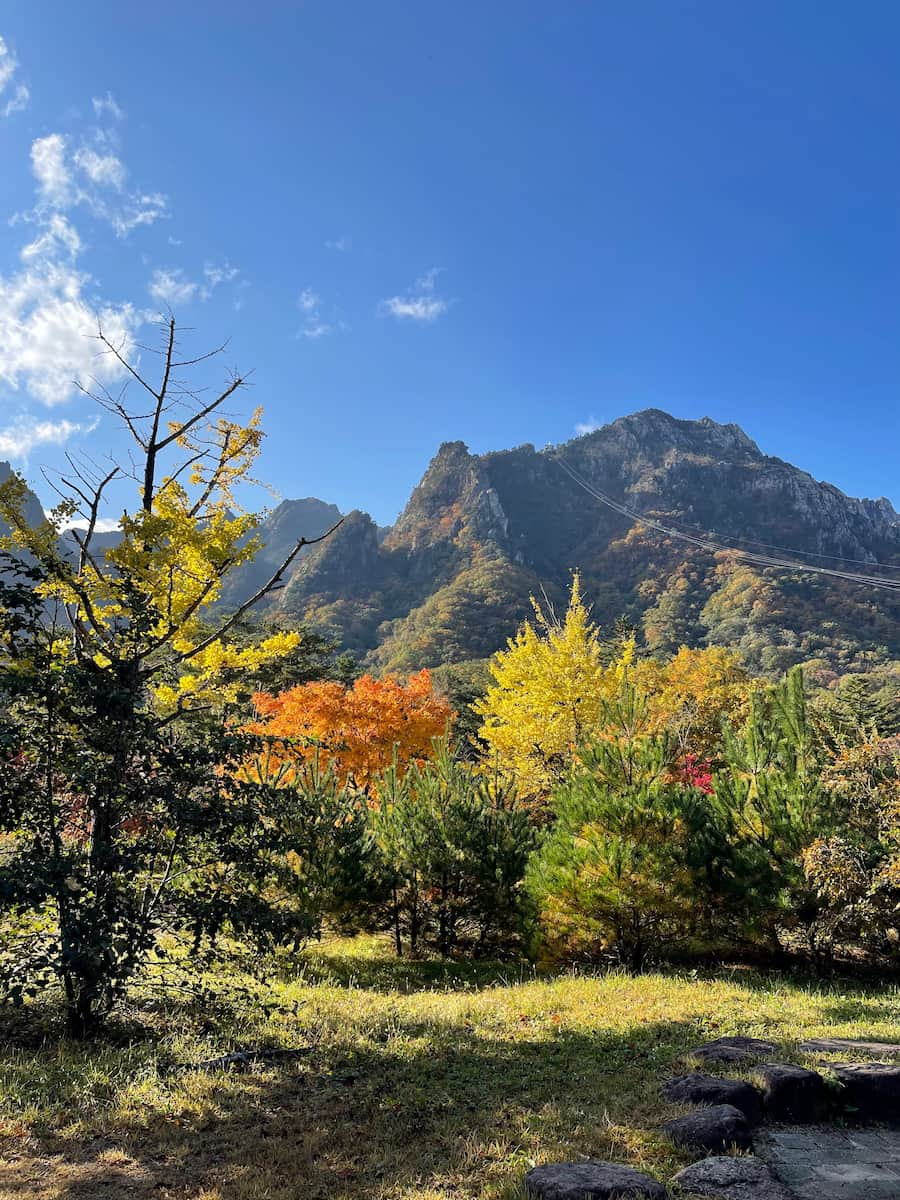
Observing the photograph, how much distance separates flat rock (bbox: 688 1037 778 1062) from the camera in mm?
5160

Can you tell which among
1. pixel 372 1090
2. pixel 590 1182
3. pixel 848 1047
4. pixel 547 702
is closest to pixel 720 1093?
pixel 590 1182

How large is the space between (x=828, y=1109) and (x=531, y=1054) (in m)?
2.36

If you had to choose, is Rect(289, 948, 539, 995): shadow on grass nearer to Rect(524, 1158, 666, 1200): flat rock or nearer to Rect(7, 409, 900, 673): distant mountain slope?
Rect(524, 1158, 666, 1200): flat rock

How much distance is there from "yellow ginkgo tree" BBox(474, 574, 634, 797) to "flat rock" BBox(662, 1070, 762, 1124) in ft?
36.1

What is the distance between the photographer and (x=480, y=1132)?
416 cm

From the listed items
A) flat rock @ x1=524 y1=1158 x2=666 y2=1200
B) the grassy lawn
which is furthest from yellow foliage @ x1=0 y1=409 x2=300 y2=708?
flat rock @ x1=524 y1=1158 x2=666 y2=1200

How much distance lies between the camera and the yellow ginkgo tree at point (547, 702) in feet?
53.1

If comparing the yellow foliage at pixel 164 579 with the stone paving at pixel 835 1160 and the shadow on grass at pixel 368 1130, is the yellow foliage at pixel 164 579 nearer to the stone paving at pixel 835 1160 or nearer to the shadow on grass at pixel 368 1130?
the shadow on grass at pixel 368 1130

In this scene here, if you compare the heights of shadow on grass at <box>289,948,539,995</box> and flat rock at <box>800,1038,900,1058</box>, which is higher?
flat rock at <box>800,1038,900,1058</box>

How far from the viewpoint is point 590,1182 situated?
3244 millimetres

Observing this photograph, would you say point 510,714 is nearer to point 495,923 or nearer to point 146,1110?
point 495,923

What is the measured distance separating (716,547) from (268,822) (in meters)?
135

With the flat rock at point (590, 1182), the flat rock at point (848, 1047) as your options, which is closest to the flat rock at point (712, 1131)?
the flat rock at point (590, 1182)

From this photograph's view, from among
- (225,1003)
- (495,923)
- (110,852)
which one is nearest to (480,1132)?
(225,1003)
